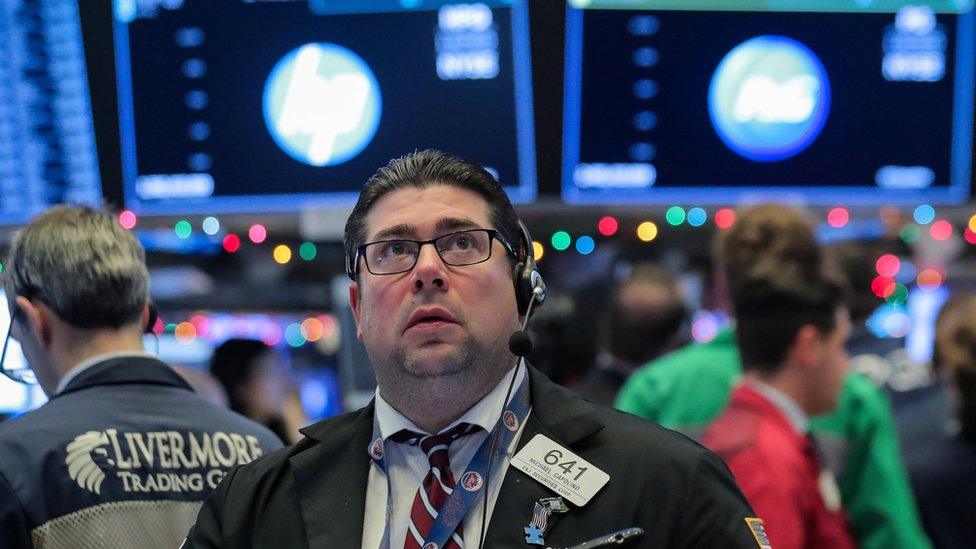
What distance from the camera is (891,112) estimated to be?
3.69 meters

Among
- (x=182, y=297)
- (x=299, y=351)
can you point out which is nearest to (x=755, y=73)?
(x=182, y=297)

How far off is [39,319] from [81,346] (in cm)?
10

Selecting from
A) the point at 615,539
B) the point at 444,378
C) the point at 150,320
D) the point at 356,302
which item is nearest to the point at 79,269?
the point at 150,320

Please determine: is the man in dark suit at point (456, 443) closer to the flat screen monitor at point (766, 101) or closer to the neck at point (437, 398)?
the neck at point (437, 398)

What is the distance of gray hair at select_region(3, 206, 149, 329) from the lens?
8.44 feet

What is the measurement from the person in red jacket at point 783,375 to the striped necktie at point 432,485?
954mm

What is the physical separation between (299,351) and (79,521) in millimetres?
4880

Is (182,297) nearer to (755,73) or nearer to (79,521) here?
(755,73)

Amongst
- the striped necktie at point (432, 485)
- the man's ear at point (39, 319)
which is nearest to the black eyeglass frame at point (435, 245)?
the striped necktie at point (432, 485)

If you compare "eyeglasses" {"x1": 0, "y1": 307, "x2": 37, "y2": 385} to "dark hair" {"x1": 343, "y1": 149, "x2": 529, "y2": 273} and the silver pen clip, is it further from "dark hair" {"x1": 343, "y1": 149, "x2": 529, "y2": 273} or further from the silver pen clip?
the silver pen clip

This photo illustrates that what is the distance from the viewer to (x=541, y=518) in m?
1.88

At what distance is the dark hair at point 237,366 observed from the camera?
14.7 ft

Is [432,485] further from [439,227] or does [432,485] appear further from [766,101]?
[766,101]

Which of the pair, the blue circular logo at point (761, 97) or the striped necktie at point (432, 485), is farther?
the blue circular logo at point (761, 97)
